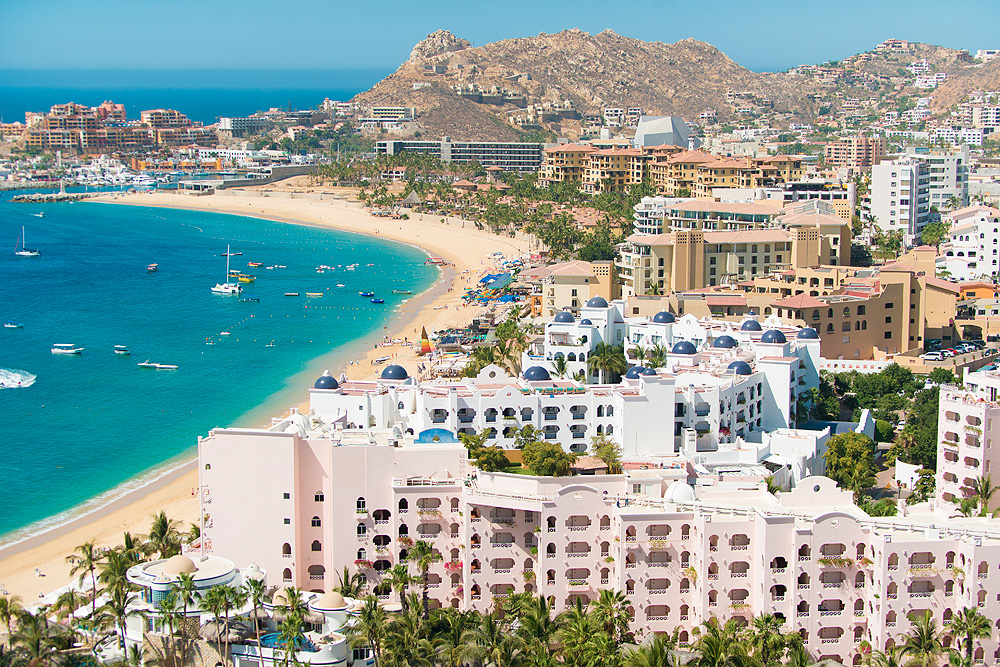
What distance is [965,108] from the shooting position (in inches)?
7293

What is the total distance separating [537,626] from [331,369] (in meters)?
43.3

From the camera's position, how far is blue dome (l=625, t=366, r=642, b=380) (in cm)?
4681

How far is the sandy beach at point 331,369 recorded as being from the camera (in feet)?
146

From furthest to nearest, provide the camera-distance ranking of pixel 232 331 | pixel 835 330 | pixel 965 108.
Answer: pixel 965 108, pixel 232 331, pixel 835 330

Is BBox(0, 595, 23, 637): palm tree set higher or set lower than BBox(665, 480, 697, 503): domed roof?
lower

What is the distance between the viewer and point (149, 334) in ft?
281

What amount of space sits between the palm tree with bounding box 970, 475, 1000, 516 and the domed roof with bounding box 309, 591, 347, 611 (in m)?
20.2

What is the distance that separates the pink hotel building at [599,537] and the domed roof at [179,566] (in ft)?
11.7

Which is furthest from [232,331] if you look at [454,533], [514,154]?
Answer: [514,154]

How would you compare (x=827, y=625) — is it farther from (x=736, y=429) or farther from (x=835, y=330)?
(x=835, y=330)

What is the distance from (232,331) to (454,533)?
5580 centimetres

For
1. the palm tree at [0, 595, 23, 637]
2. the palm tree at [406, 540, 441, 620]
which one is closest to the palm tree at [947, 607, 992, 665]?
the palm tree at [406, 540, 441, 620]

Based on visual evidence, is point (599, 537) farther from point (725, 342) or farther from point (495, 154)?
point (495, 154)

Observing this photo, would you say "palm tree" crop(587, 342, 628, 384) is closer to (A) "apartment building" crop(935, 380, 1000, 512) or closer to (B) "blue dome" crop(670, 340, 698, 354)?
(B) "blue dome" crop(670, 340, 698, 354)
